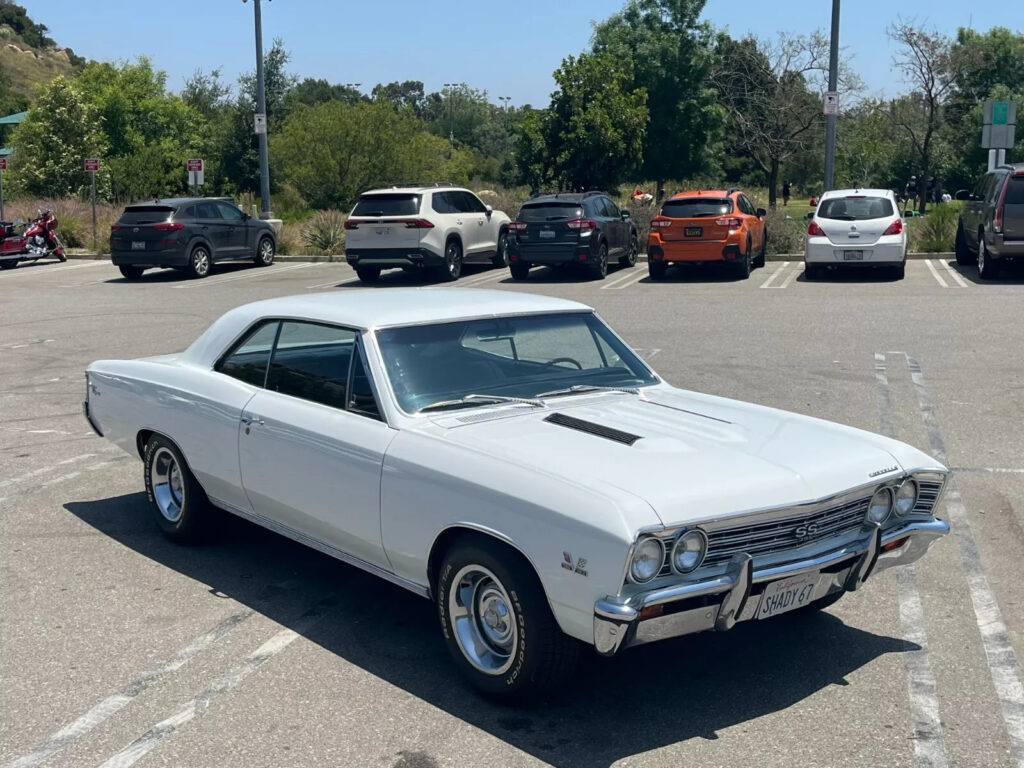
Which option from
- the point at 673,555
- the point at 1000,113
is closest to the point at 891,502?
the point at 673,555

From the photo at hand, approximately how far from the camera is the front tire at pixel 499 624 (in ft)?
14.1

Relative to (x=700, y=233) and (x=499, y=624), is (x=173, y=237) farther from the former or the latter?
(x=499, y=624)

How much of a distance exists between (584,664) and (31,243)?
27.1 meters

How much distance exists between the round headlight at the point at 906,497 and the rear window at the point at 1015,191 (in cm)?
1615

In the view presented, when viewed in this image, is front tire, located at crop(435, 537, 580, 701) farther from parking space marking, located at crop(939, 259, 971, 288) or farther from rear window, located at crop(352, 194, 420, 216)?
rear window, located at crop(352, 194, 420, 216)

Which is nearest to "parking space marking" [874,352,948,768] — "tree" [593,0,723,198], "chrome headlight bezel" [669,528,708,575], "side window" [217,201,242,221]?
"chrome headlight bezel" [669,528,708,575]

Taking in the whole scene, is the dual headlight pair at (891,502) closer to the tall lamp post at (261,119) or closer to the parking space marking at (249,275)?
the parking space marking at (249,275)

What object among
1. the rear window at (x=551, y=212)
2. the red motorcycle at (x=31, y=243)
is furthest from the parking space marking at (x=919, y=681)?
the red motorcycle at (x=31, y=243)

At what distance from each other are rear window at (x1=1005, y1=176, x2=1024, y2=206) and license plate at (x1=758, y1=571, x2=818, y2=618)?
55.2ft

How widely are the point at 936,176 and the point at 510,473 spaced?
55374mm

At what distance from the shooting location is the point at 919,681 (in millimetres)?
4723

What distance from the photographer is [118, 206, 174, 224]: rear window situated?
80.7ft

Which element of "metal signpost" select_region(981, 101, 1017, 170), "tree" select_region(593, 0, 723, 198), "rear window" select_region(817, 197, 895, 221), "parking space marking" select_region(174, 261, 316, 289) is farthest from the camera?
"tree" select_region(593, 0, 723, 198)

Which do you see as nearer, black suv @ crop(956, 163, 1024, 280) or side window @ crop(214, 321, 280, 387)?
side window @ crop(214, 321, 280, 387)
